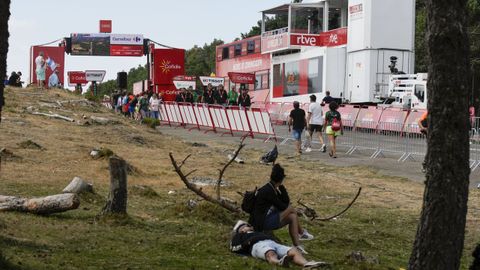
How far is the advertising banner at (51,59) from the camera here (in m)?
51.0

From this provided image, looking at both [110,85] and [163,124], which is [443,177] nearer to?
[163,124]

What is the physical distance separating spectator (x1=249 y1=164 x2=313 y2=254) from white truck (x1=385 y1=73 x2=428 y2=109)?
92.0 ft

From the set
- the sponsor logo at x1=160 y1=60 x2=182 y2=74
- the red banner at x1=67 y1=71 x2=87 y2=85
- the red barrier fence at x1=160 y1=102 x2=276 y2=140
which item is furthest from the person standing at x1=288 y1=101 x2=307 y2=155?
the red banner at x1=67 y1=71 x2=87 y2=85

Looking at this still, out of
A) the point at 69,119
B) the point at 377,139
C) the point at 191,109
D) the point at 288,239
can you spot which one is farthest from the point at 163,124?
the point at 288,239

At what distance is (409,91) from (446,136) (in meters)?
32.8

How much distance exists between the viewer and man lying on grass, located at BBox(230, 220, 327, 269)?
10.9 m

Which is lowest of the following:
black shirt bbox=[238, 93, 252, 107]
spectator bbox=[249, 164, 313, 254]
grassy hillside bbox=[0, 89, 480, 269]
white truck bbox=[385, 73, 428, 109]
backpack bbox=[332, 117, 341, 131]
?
grassy hillside bbox=[0, 89, 480, 269]

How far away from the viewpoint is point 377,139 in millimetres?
30406

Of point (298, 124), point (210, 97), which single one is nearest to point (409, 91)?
point (210, 97)

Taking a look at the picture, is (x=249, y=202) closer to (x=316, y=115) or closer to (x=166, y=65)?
(x=316, y=115)

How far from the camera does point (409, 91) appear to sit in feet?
132

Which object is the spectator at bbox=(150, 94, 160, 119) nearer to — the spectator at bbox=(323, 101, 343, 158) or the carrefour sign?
the carrefour sign

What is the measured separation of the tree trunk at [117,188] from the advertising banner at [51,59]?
1456 inches

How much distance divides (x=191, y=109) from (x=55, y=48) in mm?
15852
